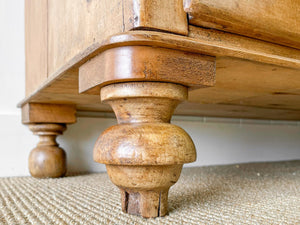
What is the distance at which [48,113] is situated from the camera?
2.89 feet

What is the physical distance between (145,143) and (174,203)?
20 centimetres

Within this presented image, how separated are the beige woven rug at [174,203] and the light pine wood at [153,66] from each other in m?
0.20

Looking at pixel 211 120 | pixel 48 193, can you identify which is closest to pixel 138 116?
pixel 48 193

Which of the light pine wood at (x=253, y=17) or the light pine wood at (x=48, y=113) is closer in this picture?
the light pine wood at (x=253, y=17)

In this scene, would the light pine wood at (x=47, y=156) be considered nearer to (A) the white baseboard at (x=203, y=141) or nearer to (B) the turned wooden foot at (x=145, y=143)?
(A) the white baseboard at (x=203, y=141)

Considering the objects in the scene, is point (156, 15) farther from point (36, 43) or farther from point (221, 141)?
point (221, 141)

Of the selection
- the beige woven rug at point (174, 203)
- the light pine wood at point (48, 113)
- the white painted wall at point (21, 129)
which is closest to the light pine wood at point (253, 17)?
the beige woven rug at point (174, 203)

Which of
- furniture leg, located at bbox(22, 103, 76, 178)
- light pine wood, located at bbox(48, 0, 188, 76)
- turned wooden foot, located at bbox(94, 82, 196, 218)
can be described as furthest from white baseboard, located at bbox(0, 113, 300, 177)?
turned wooden foot, located at bbox(94, 82, 196, 218)

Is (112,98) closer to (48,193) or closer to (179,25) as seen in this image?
(179,25)

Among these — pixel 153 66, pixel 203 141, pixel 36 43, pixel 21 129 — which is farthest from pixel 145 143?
pixel 203 141

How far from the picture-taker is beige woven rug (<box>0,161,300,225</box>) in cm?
44

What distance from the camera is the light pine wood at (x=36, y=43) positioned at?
0.71 metres

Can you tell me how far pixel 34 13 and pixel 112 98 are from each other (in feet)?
1.85

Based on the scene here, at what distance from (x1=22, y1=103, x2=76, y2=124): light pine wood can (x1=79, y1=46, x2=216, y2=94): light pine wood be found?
53 cm
